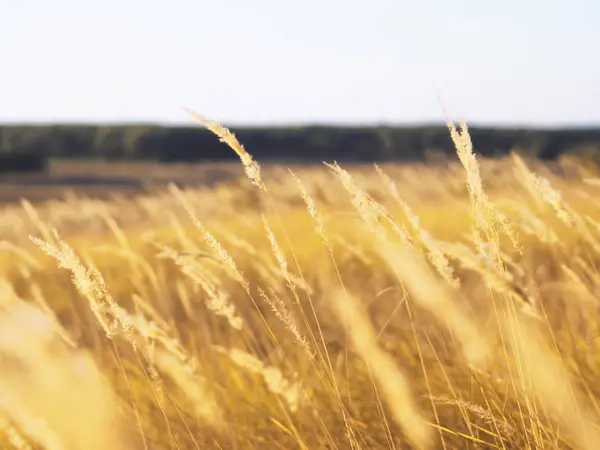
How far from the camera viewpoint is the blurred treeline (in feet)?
117

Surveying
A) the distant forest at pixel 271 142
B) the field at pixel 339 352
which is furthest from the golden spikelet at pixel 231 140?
the distant forest at pixel 271 142

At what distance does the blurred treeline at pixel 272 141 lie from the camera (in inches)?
1410

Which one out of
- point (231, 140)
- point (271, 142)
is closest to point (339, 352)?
point (231, 140)

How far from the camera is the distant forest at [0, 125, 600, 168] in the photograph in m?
35.8

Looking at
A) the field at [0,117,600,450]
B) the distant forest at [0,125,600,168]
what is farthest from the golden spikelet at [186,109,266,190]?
the distant forest at [0,125,600,168]

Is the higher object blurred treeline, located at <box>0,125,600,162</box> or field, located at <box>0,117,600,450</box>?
blurred treeline, located at <box>0,125,600,162</box>

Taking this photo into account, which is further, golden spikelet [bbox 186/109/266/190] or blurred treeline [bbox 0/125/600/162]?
blurred treeline [bbox 0/125/600/162]

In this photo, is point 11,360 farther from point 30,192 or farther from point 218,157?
point 218,157

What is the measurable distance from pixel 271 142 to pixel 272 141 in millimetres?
64

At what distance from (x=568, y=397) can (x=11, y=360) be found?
2.09 m

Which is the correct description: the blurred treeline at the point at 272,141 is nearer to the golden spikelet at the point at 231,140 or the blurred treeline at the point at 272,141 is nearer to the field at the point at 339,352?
the field at the point at 339,352

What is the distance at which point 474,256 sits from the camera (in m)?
0.90

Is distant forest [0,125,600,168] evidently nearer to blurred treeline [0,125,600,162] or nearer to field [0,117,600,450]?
blurred treeline [0,125,600,162]

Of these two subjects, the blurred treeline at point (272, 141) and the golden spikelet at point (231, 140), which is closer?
the golden spikelet at point (231, 140)
